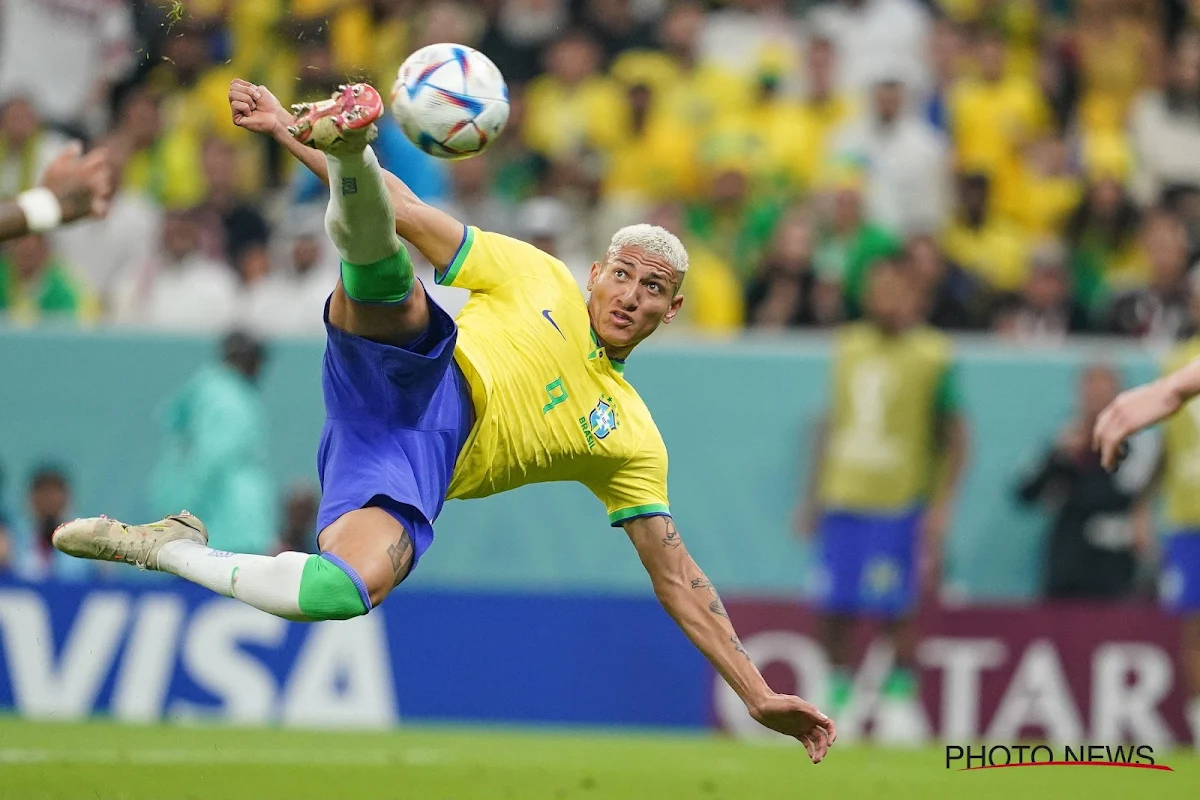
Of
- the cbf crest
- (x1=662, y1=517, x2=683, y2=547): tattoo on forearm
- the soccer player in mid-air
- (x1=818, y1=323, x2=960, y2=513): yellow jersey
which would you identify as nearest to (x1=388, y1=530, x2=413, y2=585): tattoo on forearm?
the soccer player in mid-air

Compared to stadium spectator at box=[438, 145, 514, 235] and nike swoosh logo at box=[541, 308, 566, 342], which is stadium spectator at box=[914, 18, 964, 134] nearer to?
stadium spectator at box=[438, 145, 514, 235]

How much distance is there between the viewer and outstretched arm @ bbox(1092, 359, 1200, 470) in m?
6.40

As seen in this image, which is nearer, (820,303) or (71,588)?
(71,588)

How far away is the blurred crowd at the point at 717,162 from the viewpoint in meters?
13.5

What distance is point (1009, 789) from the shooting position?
9477 mm

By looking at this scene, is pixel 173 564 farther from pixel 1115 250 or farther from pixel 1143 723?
pixel 1115 250

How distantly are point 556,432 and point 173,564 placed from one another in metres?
1.54

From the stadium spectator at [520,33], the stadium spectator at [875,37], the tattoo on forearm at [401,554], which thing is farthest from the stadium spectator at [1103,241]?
the tattoo on forearm at [401,554]

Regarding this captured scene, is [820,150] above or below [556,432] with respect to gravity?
above

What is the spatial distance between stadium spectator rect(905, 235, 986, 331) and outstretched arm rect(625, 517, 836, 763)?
19.6ft

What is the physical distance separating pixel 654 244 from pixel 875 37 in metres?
8.50

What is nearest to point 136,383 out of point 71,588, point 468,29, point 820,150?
point 71,588

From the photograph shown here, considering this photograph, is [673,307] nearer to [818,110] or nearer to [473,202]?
[473,202]

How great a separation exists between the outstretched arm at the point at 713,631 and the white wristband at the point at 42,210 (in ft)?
8.24
